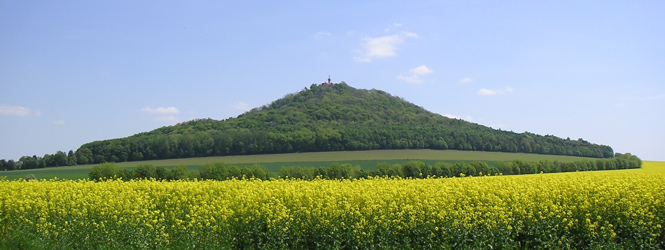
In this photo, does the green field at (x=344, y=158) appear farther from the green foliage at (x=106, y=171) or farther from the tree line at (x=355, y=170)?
the green foliage at (x=106, y=171)

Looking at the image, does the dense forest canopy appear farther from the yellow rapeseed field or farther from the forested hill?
the yellow rapeseed field

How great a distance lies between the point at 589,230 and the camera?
1166 cm

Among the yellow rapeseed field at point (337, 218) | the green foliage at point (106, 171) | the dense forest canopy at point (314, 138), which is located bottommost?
the yellow rapeseed field at point (337, 218)

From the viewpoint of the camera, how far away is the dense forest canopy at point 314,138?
5947 centimetres

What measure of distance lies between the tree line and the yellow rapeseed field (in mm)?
16992

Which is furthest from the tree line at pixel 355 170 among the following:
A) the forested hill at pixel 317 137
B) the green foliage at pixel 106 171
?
the forested hill at pixel 317 137

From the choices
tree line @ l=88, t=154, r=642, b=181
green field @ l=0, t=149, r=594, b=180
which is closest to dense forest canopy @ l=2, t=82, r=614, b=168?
green field @ l=0, t=149, r=594, b=180

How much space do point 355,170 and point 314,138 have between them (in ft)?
70.7

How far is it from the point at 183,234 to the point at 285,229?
7.31ft

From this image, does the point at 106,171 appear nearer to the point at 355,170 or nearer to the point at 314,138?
the point at 355,170

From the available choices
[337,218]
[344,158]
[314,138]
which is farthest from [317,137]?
[337,218]

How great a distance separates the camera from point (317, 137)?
65.5m

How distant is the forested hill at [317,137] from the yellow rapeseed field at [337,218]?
158 feet

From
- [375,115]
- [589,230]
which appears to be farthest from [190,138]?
[589,230]
